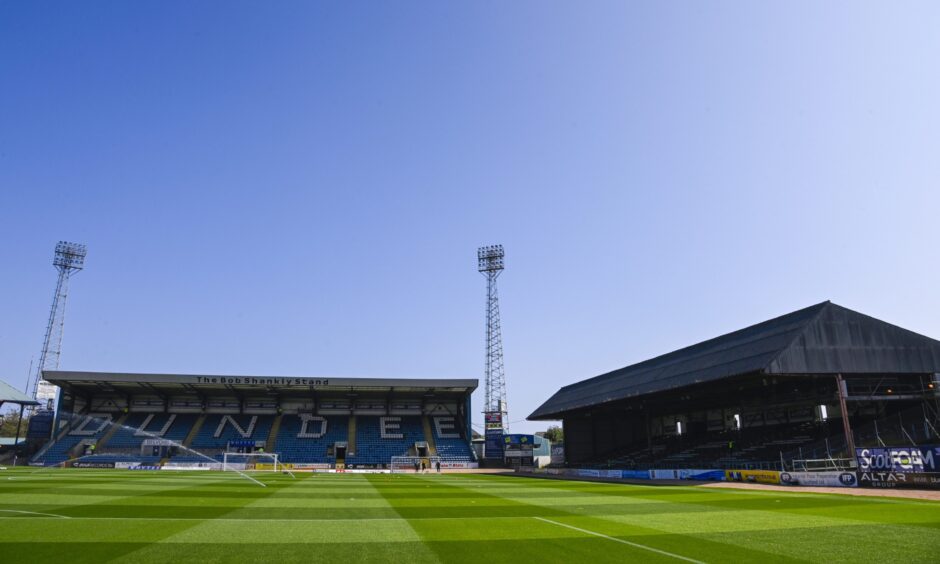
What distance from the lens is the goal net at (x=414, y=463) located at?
199ft

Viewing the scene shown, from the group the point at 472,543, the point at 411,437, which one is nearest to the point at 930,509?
the point at 472,543

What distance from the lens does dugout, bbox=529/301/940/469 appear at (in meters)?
33.0

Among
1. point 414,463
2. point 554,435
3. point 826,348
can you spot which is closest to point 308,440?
point 414,463

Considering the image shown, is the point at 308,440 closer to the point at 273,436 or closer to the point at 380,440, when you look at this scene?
the point at 273,436

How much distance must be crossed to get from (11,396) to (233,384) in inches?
922

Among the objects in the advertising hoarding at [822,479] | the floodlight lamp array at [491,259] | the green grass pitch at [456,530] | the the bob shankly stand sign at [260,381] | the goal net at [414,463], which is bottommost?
the goal net at [414,463]

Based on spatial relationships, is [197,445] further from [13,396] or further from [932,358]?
[932,358]

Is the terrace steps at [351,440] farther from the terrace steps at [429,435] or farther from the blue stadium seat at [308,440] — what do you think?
the terrace steps at [429,435]

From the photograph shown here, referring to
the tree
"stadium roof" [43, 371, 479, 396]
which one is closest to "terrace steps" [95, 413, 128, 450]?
"stadium roof" [43, 371, 479, 396]

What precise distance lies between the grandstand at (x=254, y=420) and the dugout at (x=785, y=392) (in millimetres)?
18678

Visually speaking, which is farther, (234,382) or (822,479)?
(234,382)

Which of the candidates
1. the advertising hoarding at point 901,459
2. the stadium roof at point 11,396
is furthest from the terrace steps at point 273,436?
the advertising hoarding at point 901,459

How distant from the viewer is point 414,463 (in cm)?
6306

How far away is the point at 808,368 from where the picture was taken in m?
32.2
